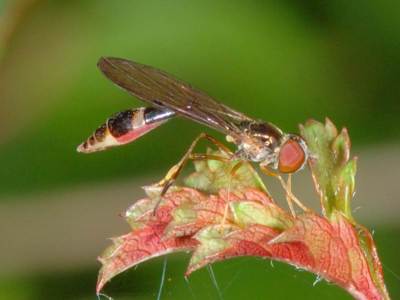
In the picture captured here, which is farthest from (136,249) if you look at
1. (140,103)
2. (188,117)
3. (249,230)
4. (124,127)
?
(140,103)

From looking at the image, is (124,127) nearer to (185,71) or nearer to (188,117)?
(188,117)

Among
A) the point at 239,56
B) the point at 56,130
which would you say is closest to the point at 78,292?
the point at 56,130

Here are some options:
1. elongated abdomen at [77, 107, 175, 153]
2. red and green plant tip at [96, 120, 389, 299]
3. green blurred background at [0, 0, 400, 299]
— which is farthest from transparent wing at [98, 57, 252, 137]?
green blurred background at [0, 0, 400, 299]

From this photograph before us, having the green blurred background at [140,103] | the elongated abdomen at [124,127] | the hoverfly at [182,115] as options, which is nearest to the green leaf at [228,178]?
the hoverfly at [182,115]

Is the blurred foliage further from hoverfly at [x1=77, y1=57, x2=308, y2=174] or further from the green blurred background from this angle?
hoverfly at [x1=77, y1=57, x2=308, y2=174]

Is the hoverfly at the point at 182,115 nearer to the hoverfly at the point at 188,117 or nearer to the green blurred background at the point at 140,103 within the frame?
the hoverfly at the point at 188,117
